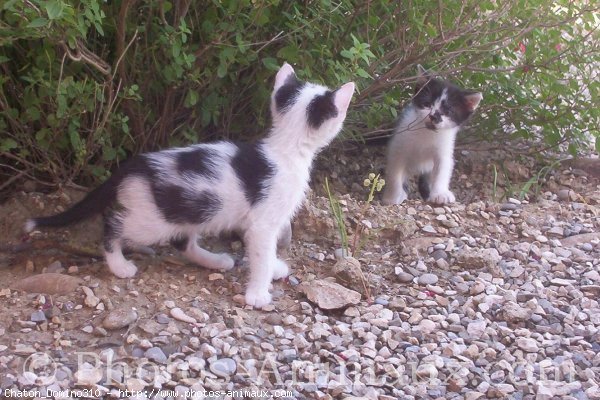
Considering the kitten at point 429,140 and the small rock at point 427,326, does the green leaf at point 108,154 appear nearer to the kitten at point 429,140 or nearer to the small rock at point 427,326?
the small rock at point 427,326

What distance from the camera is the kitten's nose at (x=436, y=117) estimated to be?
4.33 meters

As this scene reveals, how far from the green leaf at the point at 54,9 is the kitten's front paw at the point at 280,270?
136 cm

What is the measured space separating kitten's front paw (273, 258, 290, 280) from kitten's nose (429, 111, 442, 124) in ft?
5.13

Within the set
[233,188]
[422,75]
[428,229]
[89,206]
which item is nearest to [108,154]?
[89,206]

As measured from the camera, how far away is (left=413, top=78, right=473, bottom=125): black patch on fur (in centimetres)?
428

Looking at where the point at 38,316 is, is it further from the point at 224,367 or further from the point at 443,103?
the point at 443,103

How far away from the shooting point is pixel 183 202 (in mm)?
2971

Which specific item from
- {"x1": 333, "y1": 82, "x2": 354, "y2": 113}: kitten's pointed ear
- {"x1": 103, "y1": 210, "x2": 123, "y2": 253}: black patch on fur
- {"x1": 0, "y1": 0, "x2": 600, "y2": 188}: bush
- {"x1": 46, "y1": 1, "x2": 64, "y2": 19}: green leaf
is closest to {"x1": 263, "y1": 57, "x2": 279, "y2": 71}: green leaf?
{"x1": 0, "y1": 0, "x2": 600, "y2": 188}: bush

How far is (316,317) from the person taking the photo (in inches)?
115

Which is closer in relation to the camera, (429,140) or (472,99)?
(472,99)

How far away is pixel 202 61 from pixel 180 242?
82 centimetres

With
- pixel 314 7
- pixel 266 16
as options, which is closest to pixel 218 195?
pixel 266 16

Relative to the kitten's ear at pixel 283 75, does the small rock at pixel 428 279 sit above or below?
below

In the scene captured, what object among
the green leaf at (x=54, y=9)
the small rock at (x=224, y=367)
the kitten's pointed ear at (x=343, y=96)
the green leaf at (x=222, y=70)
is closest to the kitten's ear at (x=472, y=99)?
the kitten's pointed ear at (x=343, y=96)
